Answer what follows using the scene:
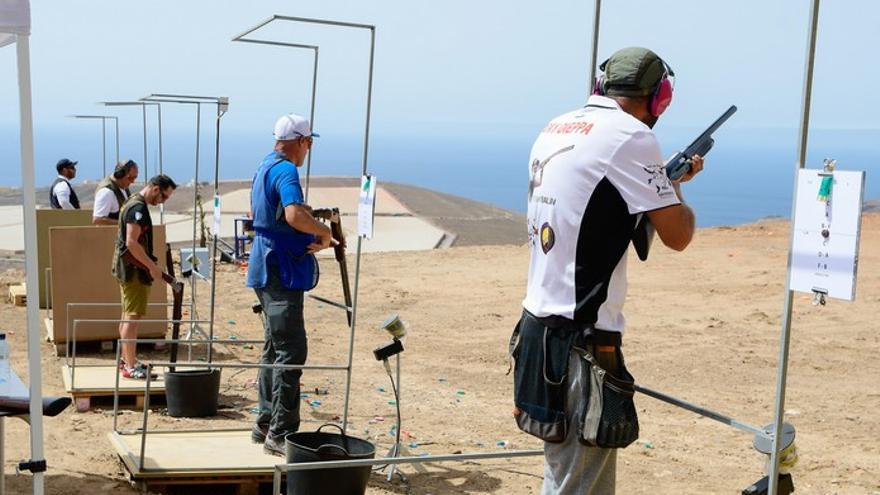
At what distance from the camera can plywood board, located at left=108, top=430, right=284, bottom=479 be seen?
5.71 metres

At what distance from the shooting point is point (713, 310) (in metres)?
12.9

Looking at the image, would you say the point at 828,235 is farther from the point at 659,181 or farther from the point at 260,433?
the point at 260,433

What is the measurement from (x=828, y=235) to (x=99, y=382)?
19.7 ft

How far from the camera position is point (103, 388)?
773 centimetres

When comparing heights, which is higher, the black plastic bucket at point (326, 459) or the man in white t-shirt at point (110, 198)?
the man in white t-shirt at point (110, 198)

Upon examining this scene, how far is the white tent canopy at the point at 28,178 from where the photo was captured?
3.88 metres

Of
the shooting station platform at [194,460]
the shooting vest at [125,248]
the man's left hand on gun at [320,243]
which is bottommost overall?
the shooting station platform at [194,460]

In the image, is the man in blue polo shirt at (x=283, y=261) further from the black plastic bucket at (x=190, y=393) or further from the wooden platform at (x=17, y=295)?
the wooden platform at (x=17, y=295)

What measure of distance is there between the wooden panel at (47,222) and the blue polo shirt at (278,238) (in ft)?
18.9

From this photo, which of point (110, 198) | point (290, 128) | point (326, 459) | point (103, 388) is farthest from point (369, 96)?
point (110, 198)

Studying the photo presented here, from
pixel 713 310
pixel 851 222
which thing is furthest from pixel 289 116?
pixel 713 310

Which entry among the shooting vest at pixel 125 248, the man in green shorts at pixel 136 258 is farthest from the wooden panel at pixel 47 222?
the shooting vest at pixel 125 248

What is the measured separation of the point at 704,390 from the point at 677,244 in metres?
6.22

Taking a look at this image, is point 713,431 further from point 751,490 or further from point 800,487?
point 751,490
